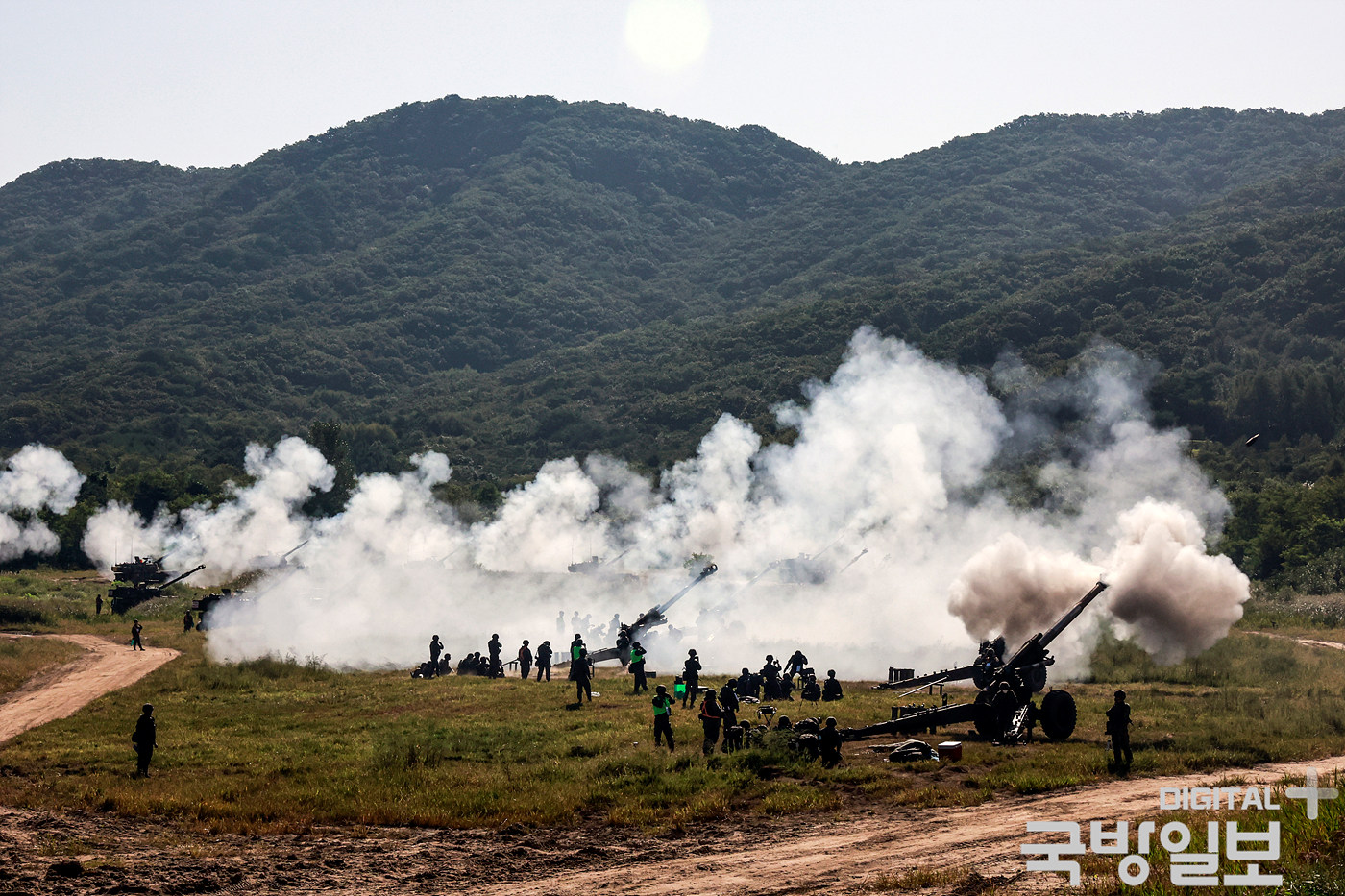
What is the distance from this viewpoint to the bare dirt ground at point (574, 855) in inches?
523

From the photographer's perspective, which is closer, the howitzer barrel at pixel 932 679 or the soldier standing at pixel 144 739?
the soldier standing at pixel 144 739

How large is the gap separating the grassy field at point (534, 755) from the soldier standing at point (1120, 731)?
0.27 meters

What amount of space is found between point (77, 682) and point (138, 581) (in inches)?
1011

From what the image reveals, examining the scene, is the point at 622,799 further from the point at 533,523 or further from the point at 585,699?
the point at 533,523

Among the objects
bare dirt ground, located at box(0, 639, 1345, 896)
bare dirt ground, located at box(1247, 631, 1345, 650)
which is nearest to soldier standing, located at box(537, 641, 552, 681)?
bare dirt ground, located at box(0, 639, 1345, 896)

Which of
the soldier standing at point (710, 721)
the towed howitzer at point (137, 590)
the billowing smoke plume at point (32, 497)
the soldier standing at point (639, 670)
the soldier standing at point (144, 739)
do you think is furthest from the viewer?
the billowing smoke plume at point (32, 497)

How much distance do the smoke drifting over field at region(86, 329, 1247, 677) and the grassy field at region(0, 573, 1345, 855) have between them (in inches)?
139

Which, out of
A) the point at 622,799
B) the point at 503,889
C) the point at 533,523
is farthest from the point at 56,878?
the point at 533,523

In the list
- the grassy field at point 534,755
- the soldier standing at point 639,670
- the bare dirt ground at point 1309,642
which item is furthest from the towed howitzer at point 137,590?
the bare dirt ground at point 1309,642

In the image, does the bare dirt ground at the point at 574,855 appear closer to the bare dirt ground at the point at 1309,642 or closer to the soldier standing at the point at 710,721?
the soldier standing at the point at 710,721

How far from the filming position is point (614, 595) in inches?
1987

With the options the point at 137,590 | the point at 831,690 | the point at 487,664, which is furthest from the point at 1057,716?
the point at 137,590

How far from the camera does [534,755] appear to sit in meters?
21.5

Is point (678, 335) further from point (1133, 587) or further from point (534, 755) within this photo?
point (534, 755)
